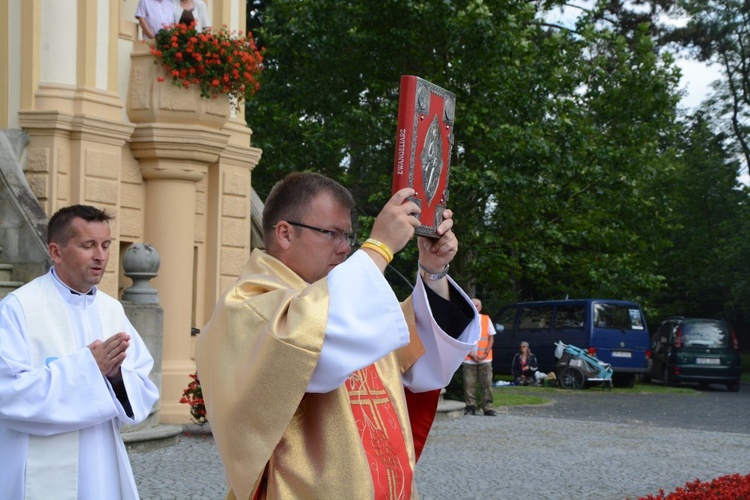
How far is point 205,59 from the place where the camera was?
1307 cm

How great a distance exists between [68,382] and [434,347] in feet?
5.52

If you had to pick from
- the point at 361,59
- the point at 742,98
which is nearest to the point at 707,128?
the point at 742,98

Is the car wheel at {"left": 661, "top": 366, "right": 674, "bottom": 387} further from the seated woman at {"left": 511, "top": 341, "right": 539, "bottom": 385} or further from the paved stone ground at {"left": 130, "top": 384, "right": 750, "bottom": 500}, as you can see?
the paved stone ground at {"left": 130, "top": 384, "right": 750, "bottom": 500}

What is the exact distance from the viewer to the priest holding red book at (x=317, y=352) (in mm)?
3107

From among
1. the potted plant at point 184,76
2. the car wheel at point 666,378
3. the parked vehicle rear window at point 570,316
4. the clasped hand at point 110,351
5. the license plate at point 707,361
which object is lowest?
the car wheel at point 666,378

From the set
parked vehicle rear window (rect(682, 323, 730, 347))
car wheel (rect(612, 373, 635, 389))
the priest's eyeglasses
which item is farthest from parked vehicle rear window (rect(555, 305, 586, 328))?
the priest's eyeglasses

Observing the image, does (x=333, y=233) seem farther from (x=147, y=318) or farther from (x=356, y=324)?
(x=147, y=318)

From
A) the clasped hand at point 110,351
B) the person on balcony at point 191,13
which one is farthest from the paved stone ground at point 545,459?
the person on balcony at point 191,13

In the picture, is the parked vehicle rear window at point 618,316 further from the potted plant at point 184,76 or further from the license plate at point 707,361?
the potted plant at point 184,76

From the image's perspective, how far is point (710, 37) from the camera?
116 ft

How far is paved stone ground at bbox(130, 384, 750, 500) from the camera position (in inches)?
389

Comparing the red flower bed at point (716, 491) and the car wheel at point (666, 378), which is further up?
the red flower bed at point (716, 491)

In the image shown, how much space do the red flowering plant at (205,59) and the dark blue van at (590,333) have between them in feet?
46.7

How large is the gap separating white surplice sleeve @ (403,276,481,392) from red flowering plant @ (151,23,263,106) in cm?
959
